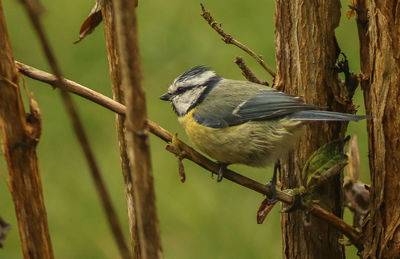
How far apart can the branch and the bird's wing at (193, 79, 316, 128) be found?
0.24 metres

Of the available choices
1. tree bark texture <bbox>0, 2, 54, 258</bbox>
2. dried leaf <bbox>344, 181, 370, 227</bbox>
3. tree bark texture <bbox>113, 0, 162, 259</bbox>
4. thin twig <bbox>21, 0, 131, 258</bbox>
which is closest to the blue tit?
dried leaf <bbox>344, 181, 370, 227</bbox>

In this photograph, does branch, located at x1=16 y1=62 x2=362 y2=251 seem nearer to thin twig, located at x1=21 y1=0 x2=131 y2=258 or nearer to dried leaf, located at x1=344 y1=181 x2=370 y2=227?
dried leaf, located at x1=344 y1=181 x2=370 y2=227

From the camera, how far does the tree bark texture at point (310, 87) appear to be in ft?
5.77

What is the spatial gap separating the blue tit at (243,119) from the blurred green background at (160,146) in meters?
0.77

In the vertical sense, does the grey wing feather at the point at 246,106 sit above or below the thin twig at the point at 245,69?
below

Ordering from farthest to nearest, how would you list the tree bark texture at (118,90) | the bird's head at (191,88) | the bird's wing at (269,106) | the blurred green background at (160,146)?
the blurred green background at (160,146)
the bird's head at (191,88)
the bird's wing at (269,106)
the tree bark texture at (118,90)

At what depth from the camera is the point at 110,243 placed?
2949 mm

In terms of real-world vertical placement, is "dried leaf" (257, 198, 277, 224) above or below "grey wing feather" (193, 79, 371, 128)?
below

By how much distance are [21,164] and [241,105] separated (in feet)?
3.25

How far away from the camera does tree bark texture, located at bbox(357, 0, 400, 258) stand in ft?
5.33

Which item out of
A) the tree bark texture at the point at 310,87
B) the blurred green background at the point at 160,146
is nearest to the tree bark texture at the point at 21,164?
the tree bark texture at the point at 310,87

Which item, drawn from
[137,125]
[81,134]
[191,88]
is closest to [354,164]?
[191,88]

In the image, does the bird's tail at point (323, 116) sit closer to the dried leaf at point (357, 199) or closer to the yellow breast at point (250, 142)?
the yellow breast at point (250, 142)

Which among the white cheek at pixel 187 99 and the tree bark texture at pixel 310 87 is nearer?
the tree bark texture at pixel 310 87
